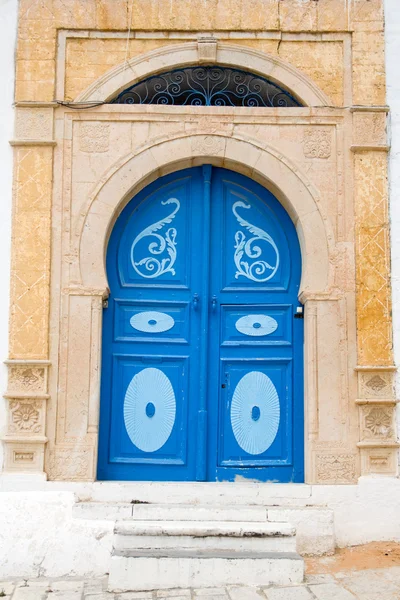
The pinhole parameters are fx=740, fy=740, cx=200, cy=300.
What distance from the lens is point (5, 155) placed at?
21.3ft

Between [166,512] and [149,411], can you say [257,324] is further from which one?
[166,512]

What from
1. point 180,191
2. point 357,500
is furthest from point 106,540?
point 180,191

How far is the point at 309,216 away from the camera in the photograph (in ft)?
21.2

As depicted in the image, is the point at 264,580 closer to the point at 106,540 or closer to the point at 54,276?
the point at 106,540

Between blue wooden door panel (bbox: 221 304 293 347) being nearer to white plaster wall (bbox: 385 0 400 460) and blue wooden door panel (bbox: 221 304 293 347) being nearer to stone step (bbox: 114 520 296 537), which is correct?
white plaster wall (bbox: 385 0 400 460)

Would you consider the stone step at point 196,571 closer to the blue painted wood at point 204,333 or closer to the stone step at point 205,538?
the stone step at point 205,538

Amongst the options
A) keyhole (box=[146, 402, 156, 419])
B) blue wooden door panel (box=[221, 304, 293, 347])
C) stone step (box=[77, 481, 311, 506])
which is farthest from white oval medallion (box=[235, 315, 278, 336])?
stone step (box=[77, 481, 311, 506])

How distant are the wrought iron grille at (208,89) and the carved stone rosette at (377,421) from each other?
256 cm

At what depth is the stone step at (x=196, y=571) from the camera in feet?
17.0

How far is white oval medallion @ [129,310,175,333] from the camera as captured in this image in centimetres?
652

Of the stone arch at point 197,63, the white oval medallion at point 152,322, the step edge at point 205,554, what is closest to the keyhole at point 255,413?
the white oval medallion at point 152,322

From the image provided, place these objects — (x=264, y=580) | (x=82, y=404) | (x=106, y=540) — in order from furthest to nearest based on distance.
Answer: (x=82, y=404), (x=106, y=540), (x=264, y=580)

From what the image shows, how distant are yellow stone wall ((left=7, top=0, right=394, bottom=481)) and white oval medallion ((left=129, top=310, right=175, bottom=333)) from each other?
40 centimetres

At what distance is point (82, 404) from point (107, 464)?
0.58 metres
